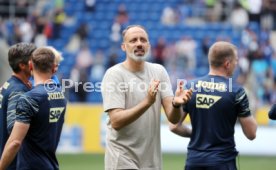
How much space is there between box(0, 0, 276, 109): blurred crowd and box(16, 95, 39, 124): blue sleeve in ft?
53.4

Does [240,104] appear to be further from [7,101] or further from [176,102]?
[7,101]

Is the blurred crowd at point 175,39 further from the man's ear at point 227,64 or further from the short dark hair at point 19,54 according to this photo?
the short dark hair at point 19,54

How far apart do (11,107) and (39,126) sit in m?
0.46

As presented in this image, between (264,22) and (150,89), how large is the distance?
19827 mm

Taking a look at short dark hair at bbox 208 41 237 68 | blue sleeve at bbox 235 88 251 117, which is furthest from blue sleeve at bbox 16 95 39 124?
blue sleeve at bbox 235 88 251 117

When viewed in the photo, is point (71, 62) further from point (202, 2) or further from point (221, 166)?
point (221, 166)

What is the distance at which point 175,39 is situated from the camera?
26.5 metres

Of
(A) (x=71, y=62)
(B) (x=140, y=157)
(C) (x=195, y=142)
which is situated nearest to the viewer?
(B) (x=140, y=157)

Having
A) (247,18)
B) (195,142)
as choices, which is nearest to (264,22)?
(247,18)

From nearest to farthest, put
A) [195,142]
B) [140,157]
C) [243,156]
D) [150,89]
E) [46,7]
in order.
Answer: [150,89] < [140,157] < [195,142] < [243,156] < [46,7]

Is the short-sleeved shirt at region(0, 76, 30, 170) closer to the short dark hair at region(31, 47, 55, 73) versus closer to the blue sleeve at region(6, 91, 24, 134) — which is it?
the blue sleeve at region(6, 91, 24, 134)

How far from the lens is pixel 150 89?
7039mm

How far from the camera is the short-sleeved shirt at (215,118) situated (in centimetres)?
794

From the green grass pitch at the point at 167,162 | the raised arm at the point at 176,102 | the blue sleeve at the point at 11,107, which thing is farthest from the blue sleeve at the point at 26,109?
the green grass pitch at the point at 167,162
